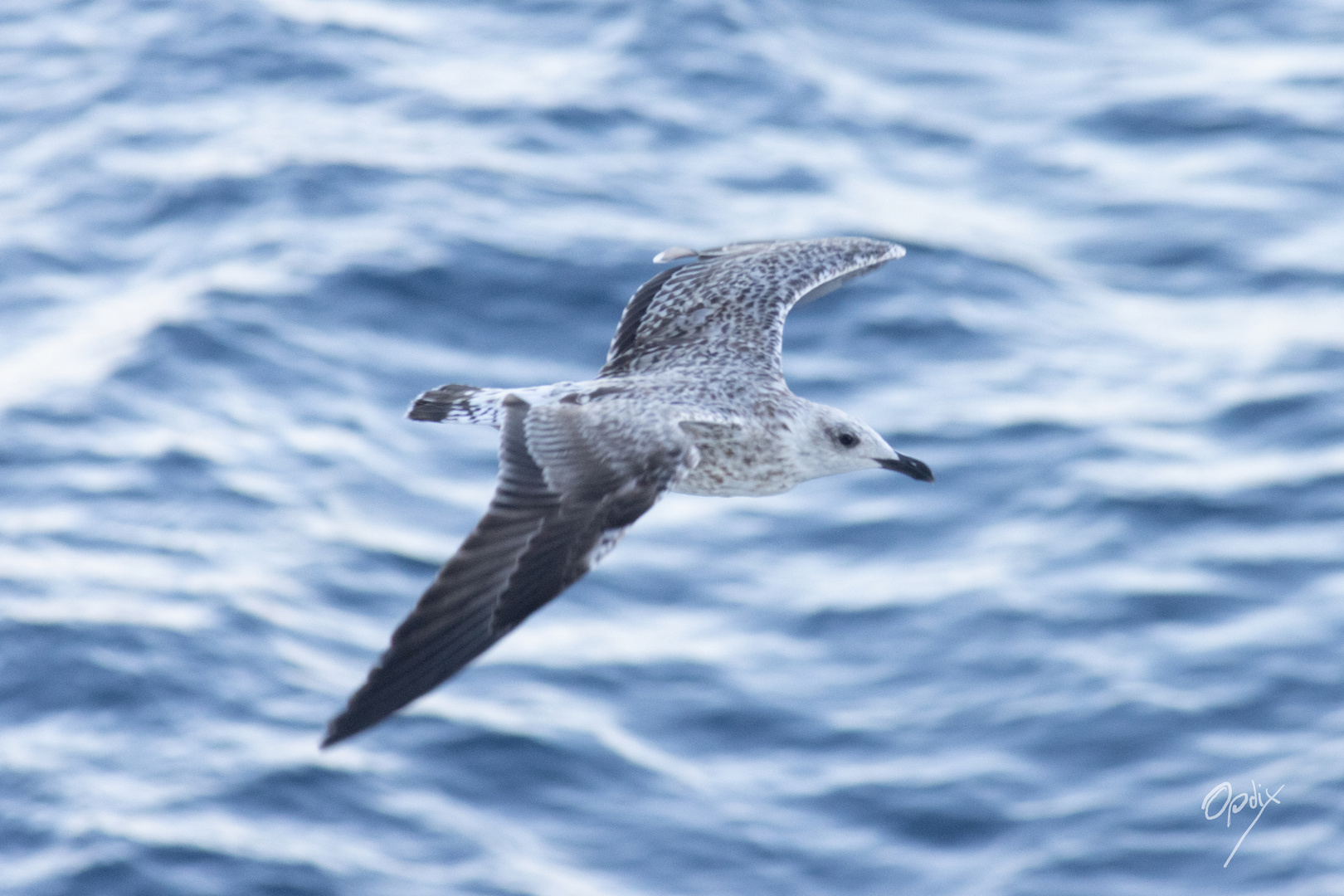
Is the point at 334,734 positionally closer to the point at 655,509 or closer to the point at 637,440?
the point at 637,440

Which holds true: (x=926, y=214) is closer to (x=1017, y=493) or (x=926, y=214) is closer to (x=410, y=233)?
(x=1017, y=493)

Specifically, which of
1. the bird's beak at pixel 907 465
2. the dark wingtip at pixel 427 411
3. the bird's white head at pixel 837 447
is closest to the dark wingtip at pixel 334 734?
the dark wingtip at pixel 427 411

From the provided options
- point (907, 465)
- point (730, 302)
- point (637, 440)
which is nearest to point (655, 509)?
point (730, 302)

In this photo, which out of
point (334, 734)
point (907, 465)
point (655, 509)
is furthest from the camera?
point (655, 509)

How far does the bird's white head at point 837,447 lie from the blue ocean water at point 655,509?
33.5 feet

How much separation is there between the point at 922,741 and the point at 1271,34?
1612 cm

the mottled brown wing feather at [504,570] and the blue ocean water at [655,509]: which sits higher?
the mottled brown wing feather at [504,570]

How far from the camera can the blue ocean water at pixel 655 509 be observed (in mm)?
19516

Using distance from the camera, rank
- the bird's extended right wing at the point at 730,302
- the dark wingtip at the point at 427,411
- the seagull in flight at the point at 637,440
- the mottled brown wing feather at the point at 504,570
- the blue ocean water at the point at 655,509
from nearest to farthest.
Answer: the mottled brown wing feather at the point at 504,570 < the seagull in flight at the point at 637,440 < the dark wingtip at the point at 427,411 < the bird's extended right wing at the point at 730,302 < the blue ocean water at the point at 655,509

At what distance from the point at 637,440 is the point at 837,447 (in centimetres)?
159

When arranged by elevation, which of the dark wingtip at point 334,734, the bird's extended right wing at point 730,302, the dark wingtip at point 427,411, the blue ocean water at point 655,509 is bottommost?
the blue ocean water at point 655,509

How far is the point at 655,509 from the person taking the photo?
866 inches

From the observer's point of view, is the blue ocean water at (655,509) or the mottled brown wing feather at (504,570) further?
the blue ocean water at (655,509)

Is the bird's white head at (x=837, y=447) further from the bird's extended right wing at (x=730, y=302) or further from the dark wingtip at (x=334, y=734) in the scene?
the dark wingtip at (x=334, y=734)
